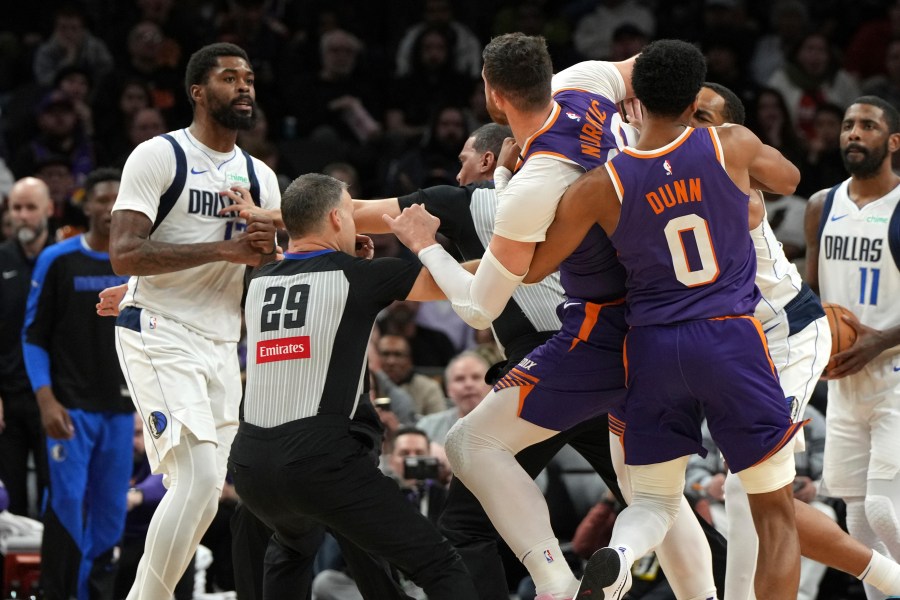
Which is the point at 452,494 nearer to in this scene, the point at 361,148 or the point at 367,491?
the point at 367,491

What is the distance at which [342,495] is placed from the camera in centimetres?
523

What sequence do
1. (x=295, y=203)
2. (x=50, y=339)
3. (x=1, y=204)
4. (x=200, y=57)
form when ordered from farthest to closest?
(x=1, y=204), (x=50, y=339), (x=200, y=57), (x=295, y=203)

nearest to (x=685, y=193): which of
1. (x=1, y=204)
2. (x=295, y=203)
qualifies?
(x=295, y=203)

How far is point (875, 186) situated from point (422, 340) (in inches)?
215

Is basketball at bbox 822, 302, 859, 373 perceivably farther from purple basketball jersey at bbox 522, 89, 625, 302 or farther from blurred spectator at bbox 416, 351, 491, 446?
blurred spectator at bbox 416, 351, 491, 446

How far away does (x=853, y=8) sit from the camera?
15.1 m

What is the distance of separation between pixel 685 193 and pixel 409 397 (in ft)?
19.0

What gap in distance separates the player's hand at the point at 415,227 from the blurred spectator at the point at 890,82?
8.77 metres

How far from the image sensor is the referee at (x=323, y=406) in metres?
5.25

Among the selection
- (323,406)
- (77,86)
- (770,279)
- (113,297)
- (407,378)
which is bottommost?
(407,378)

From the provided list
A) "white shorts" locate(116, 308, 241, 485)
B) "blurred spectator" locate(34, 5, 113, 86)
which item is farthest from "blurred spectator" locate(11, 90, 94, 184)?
"white shorts" locate(116, 308, 241, 485)

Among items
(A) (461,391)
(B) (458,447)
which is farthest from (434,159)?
(B) (458,447)

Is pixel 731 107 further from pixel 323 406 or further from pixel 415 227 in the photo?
pixel 323 406

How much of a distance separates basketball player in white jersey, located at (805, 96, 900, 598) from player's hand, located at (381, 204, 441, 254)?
96.0 inches
